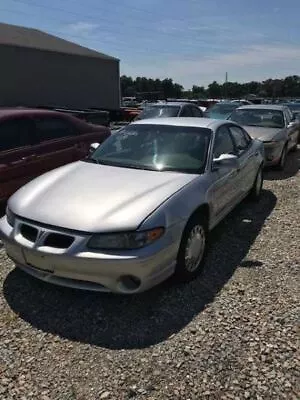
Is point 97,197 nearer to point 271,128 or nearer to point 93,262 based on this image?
point 93,262

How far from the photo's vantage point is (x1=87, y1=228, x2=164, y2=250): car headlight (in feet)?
9.52

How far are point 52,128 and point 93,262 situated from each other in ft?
12.2

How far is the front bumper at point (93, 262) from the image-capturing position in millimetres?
2871

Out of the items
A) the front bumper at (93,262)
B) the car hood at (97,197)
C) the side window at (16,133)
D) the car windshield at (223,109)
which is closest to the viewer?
the front bumper at (93,262)

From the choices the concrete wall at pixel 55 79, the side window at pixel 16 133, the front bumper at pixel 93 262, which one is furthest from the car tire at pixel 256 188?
the concrete wall at pixel 55 79

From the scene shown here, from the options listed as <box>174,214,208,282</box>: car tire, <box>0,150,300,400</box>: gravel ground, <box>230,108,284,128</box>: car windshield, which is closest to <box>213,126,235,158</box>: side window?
<box>174,214,208,282</box>: car tire

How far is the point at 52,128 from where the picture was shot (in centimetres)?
607

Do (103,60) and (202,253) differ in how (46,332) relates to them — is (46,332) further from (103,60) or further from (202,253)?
(103,60)

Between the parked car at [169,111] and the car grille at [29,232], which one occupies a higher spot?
the parked car at [169,111]

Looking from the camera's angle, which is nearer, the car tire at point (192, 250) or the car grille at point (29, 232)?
the car grille at point (29, 232)

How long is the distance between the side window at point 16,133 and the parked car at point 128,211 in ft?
5.17

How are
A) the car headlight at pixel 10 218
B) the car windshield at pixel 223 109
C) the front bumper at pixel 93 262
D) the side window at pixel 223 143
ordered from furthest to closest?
1. the car windshield at pixel 223 109
2. the side window at pixel 223 143
3. the car headlight at pixel 10 218
4. the front bumper at pixel 93 262

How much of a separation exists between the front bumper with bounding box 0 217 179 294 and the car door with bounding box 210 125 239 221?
1064mm

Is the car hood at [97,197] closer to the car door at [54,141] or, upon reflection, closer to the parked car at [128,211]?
the parked car at [128,211]
